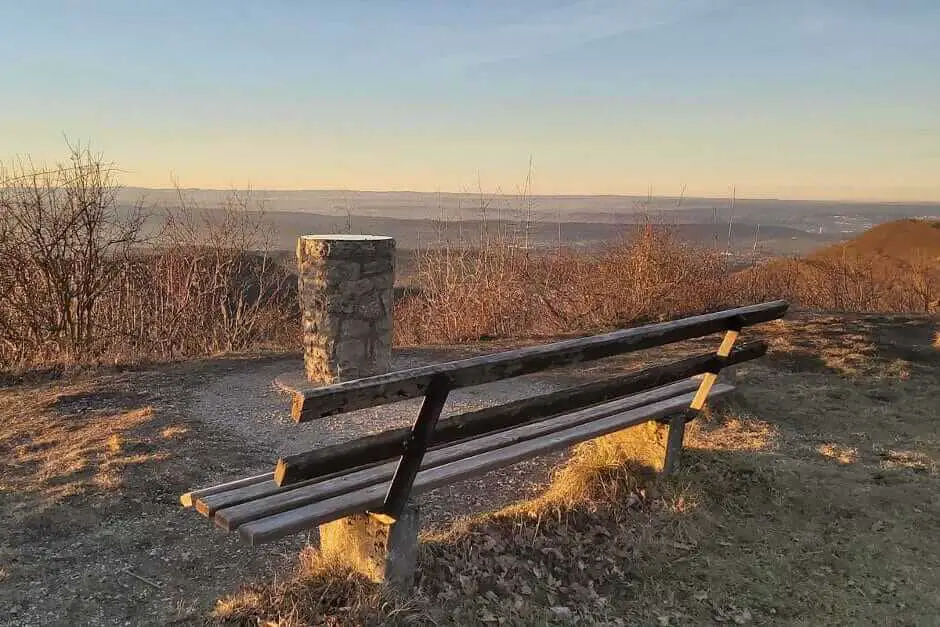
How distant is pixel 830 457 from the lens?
15.8 feet

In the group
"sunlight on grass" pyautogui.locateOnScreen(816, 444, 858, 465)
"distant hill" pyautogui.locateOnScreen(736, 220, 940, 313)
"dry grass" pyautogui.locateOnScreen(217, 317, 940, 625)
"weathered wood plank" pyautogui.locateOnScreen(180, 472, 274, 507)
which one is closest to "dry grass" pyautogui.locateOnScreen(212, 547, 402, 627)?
"dry grass" pyautogui.locateOnScreen(217, 317, 940, 625)

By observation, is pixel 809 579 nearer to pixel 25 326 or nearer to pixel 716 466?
pixel 716 466

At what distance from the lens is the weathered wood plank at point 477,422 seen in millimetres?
2291

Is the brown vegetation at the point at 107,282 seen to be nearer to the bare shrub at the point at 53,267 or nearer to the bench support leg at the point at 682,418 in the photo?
the bare shrub at the point at 53,267

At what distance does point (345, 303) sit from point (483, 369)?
405cm

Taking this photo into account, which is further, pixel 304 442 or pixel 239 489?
pixel 304 442

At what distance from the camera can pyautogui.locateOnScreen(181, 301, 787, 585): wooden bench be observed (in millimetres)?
2316

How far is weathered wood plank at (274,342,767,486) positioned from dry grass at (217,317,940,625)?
0.56 m

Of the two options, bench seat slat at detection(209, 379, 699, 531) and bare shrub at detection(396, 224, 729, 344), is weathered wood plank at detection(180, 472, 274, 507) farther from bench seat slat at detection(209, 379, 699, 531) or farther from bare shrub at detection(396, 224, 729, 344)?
bare shrub at detection(396, 224, 729, 344)

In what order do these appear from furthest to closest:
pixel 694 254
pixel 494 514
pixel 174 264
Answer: pixel 694 254 < pixel 174 264 < pixel 494 514

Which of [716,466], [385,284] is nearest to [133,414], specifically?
[385,284]

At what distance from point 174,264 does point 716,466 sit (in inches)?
294

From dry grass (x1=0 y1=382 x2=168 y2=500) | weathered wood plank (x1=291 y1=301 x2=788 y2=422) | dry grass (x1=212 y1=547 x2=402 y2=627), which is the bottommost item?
dry grass (x1=0 y1=382 x2=168 y2=500)

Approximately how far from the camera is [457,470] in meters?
3.00
